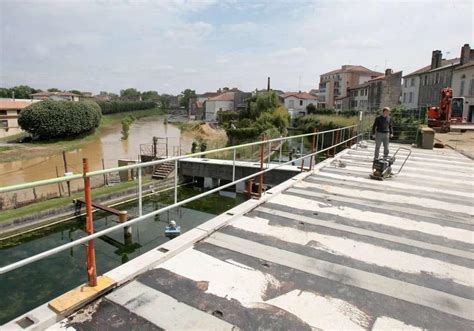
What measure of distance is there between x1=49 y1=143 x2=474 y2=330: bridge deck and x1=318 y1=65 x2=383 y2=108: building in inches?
2704

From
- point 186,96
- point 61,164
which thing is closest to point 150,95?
point 186,96

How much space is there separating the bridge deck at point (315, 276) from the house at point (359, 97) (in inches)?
2112

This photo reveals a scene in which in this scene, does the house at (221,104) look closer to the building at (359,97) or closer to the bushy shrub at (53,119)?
the building at (359,97)

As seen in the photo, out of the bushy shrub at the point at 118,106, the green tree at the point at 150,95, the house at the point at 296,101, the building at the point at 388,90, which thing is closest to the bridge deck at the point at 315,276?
the building at the point at 388,90

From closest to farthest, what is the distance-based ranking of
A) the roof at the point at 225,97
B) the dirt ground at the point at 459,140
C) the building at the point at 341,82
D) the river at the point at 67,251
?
the river at the point at 67,251
the dirt ground at the point at 459,140
the building at the point at 341,82
the roof at the point at 225,97

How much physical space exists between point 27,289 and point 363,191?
8.83 metres

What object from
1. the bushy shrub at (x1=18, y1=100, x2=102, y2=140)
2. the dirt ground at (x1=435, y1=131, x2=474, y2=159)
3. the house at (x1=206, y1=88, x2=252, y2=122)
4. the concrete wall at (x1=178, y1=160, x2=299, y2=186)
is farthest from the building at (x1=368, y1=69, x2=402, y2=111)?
the bushy shrub at (x1=18, y1=100, x2=102, y2=140)

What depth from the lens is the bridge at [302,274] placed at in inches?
95.5

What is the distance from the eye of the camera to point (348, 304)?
264 cm

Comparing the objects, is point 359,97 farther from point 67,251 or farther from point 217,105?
point 67,251

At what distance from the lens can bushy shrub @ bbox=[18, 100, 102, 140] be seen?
34.1 meters

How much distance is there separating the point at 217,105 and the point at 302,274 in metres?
72.9

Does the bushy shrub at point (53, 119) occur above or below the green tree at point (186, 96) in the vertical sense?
below

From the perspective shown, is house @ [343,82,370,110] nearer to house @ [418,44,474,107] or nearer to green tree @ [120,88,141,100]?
house @ [418,44,474,107]
